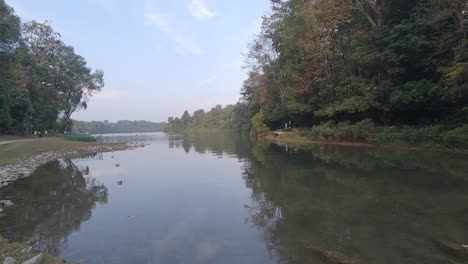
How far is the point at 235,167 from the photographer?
56.3 ft

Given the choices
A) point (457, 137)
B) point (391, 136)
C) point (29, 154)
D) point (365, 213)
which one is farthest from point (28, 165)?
point (457, 137)

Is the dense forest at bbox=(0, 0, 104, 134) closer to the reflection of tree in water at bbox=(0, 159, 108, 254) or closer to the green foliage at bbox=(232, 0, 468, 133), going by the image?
the reflection of tree in water at bbox=(0, 159, 108, 254)

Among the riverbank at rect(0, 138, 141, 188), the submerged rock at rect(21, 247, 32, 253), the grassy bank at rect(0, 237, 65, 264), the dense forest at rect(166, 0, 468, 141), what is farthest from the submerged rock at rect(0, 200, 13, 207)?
the dense forest at rect(166, 0, 468, 141)

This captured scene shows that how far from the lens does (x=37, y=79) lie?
44438mm

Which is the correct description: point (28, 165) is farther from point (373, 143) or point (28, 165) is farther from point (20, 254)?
point (373, 143)

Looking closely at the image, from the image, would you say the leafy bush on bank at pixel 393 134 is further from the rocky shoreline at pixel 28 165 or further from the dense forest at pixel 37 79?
the dense forest at pixel 37 79

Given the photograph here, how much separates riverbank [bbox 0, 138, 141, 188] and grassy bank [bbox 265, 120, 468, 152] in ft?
68.7

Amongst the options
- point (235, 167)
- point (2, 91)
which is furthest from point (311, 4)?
point (2, 91)

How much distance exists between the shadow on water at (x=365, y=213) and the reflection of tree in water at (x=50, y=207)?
14.3ft

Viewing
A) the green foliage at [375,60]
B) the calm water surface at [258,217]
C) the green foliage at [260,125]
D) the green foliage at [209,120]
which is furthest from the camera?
the green foliage at [209,120]

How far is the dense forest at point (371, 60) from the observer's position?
19328 millimetres

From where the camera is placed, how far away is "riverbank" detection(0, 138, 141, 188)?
1660 centimetres

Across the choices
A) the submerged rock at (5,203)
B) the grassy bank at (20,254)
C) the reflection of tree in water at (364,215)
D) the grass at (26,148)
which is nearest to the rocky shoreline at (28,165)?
the grass at (26,148)

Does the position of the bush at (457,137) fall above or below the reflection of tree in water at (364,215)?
above
